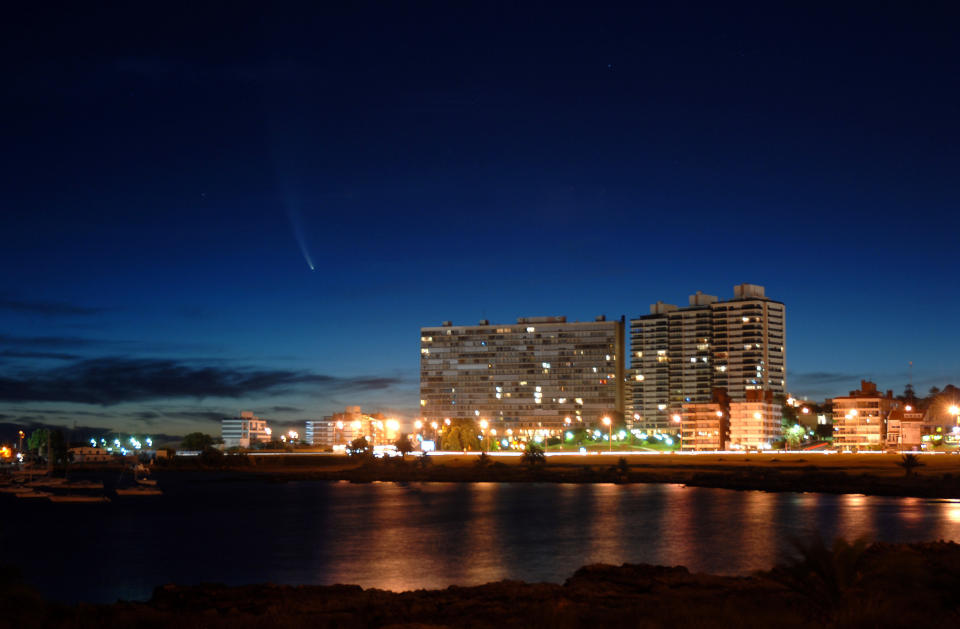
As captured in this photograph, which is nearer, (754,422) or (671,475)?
(671,475)

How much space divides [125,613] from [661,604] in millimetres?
13826

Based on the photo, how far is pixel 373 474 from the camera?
145 metres

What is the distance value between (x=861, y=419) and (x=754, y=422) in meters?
21.3

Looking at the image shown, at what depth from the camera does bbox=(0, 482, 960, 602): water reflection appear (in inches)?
1704

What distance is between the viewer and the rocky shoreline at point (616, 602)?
17344mm

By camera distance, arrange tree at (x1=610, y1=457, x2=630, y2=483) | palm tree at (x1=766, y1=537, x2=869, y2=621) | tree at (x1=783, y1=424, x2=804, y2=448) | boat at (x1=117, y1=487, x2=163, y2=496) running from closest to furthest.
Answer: palm tree at (x1=766, y1=537, x2=869, y2=621), tree at (x1=610, y1=457, x2=630, y2=483), boat at (x1=117, y1=487, x2=163, y2=496), tree at (x1=783, y1=424, x2=804, y2=448)

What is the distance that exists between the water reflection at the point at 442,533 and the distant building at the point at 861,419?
77.4 metres

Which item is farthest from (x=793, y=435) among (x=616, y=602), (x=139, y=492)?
(x=616, y=602)

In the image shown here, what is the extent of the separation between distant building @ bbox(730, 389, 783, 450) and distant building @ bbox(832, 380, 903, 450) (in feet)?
47.0

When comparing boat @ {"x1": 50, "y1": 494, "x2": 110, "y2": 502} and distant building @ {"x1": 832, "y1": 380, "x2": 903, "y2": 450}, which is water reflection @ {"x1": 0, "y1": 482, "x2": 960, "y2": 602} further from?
distant building @ {"x1": 832, "y1": 380, "x2": 903, "y2": 450}

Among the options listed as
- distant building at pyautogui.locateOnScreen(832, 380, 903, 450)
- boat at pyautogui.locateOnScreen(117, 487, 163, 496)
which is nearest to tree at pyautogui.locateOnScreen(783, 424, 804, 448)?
distant building at pyautogui.locateOnScreen(832, 380, 903, 450)

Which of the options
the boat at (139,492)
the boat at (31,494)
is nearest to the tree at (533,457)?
the boat at (139,492)

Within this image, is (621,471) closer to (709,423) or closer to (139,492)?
(709,423)

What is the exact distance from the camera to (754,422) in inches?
6939
